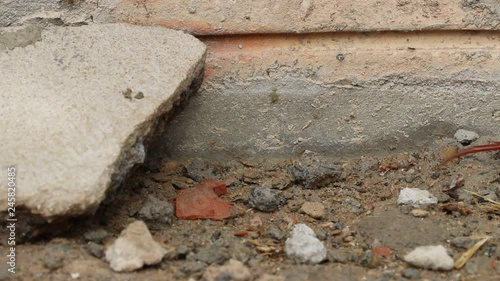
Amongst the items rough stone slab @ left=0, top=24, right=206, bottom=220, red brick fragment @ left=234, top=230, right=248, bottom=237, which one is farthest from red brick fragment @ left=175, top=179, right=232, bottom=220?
rough stone slab @ left=0, top=24, right=206, bottom=220

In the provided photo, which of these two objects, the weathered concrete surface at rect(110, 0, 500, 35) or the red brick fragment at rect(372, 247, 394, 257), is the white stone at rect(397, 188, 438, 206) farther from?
the weathered concrete surface at rect(110, 0, 500, 35)

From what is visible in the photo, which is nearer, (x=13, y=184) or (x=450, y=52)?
(x=13, y=184)

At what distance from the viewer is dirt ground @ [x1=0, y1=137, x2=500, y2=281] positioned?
1.79 meters

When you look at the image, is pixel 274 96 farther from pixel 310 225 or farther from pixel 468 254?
pixel 468 254

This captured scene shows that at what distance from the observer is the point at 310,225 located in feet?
6.94

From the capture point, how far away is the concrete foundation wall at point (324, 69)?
2285 mm

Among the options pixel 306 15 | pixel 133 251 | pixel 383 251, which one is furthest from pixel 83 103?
pixel 383 251

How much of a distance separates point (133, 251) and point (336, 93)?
91 centimetres

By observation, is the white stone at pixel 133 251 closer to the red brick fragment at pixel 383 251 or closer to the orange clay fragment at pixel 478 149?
the red brick fragment at pixel 383 251

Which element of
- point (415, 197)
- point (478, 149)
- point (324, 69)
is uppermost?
point (324, 69)

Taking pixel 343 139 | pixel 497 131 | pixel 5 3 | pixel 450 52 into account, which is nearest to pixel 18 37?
pixel 5 3

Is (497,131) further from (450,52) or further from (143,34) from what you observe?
(143,34)

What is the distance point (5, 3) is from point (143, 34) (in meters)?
0.43

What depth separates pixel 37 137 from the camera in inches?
73.5
